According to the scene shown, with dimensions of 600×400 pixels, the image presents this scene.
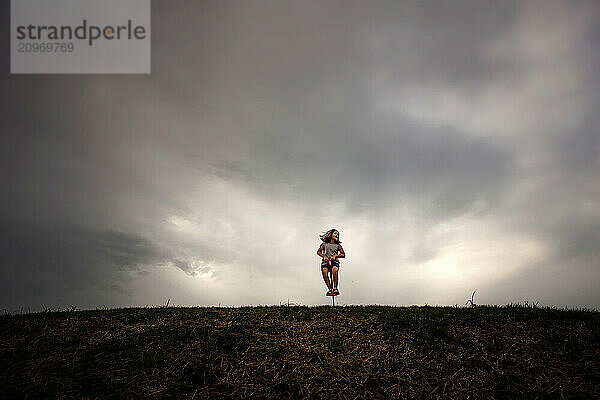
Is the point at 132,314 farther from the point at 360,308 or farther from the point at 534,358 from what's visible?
the point at 534,358

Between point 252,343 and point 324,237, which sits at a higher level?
point 324,237

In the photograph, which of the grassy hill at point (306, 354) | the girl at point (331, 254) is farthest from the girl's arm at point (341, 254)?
the grassy hill at point (306, 354)

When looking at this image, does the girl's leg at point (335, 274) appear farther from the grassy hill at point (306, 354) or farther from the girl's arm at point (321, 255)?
the grassy hill at point (306, 354)

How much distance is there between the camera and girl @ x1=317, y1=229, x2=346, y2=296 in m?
16.4

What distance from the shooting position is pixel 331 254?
16.7 m

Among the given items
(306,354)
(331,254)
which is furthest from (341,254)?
(306,354)

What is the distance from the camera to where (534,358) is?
10.5 metres

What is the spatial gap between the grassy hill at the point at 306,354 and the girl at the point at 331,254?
2.60 metres

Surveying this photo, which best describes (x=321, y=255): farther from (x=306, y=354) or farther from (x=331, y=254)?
(x=306, y=354)

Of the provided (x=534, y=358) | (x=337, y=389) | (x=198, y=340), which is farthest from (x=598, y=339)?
(x=198, y=340)

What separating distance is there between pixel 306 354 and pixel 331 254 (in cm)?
644

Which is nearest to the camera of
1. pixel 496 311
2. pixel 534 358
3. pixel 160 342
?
pixel 534 358

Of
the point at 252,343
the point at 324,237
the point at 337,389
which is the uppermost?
the point at 324,237

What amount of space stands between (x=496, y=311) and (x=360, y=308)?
15.4ft
